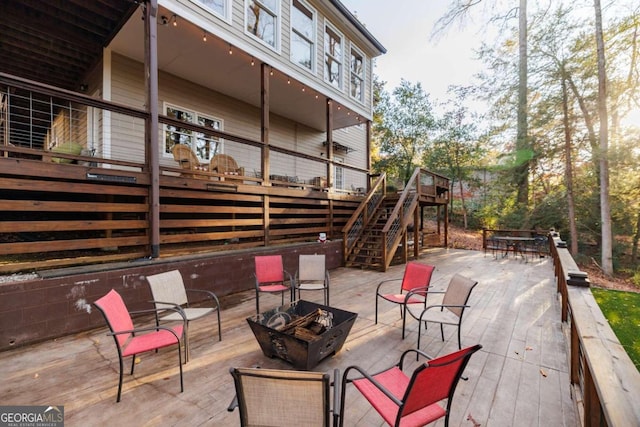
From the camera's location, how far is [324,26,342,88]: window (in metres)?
9.05

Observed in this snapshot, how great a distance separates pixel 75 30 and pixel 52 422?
282 inches

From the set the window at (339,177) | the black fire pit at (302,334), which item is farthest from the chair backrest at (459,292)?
the window at (339,177)

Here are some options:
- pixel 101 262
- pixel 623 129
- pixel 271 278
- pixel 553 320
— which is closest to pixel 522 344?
pixel 553 320

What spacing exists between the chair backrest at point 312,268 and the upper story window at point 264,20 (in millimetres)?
5582

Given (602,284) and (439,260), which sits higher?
(439,260)

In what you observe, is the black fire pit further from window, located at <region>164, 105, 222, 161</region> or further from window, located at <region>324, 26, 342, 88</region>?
window, located at <region>324, 26, 342, 88</region>

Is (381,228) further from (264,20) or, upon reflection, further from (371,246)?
(264,20)

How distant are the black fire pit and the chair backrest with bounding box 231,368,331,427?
3.77 feet

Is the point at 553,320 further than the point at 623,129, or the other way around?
the point at 623,129

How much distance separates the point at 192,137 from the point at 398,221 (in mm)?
6328

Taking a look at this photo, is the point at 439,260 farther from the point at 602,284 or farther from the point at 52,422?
the point at 52,422

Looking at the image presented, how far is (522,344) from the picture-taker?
3.51 metres

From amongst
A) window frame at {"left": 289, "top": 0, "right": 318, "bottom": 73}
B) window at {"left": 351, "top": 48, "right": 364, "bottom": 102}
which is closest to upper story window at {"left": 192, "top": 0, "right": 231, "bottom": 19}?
window frame at {"left": 289, "top": 0, "right": 318, "bottom": 73}

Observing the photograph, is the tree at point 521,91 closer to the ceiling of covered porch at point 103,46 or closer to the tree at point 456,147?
the tree at point 456,147
